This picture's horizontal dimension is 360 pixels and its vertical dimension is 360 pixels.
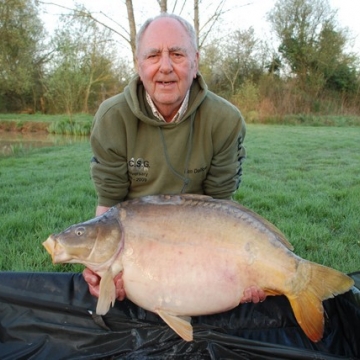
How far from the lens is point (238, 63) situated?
58.4ft

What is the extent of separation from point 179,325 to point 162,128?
78 centimetres

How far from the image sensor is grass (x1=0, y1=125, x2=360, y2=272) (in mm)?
2012

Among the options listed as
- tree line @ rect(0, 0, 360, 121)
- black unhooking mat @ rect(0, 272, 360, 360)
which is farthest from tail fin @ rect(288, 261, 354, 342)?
tree line @ rect(0, 0, 360, 121)

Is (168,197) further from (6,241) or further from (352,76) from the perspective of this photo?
(352,76)

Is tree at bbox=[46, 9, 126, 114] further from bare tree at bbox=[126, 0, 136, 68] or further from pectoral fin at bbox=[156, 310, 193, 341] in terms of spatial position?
pectoral fin at bbox=[156, 310, 193, 341]

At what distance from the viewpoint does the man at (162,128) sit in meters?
1.57

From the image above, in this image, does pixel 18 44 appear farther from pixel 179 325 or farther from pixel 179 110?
pixel 179 325

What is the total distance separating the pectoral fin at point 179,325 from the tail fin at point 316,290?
12.3 inches

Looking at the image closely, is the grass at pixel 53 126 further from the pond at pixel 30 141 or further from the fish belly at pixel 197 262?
the fish belly at pixel 197 262

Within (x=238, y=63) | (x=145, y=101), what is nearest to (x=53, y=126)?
(x=238, y=63)

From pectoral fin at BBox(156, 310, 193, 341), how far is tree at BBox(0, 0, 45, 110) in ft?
59.0

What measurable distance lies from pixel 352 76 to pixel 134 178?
17.3 m

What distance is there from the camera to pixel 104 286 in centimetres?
118

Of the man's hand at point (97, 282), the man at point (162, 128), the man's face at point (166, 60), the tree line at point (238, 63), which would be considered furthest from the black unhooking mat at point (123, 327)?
the tree line at point (238, 63)
